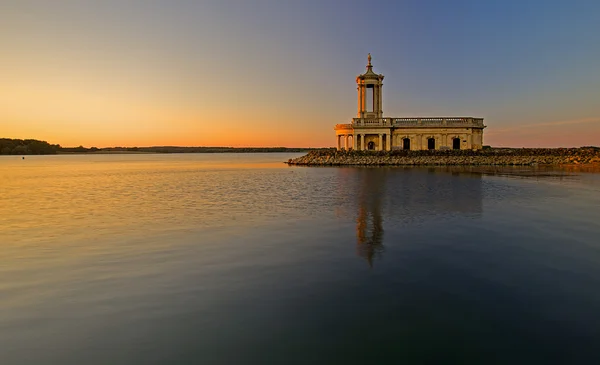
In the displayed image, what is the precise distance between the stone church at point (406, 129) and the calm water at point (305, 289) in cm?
4382

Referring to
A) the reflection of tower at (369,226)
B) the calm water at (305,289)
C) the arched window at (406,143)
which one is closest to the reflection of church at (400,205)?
the reflection of tower at (369,226)

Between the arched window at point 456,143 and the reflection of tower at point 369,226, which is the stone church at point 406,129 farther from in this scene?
the reflection of tower at point 369,226

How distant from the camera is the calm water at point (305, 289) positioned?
6.15 meters

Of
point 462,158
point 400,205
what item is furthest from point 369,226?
point 462,158

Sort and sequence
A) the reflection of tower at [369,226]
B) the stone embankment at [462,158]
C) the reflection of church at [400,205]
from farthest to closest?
the stone embankment at [462,158]
the reflection of church at [400,205]
the reflection of tower at [369,226]

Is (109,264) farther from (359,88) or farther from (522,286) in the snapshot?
(359,88)

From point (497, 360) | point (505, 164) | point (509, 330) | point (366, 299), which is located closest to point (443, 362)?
point (497, 360)

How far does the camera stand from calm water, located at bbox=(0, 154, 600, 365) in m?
6.15

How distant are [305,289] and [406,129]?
184 feet

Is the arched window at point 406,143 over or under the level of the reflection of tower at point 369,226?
over

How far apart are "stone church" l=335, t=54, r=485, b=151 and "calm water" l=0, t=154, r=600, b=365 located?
4382 centimetres

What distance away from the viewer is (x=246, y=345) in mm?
6258

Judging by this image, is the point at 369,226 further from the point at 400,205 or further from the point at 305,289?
the point at 305,289

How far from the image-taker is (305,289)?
862cm
